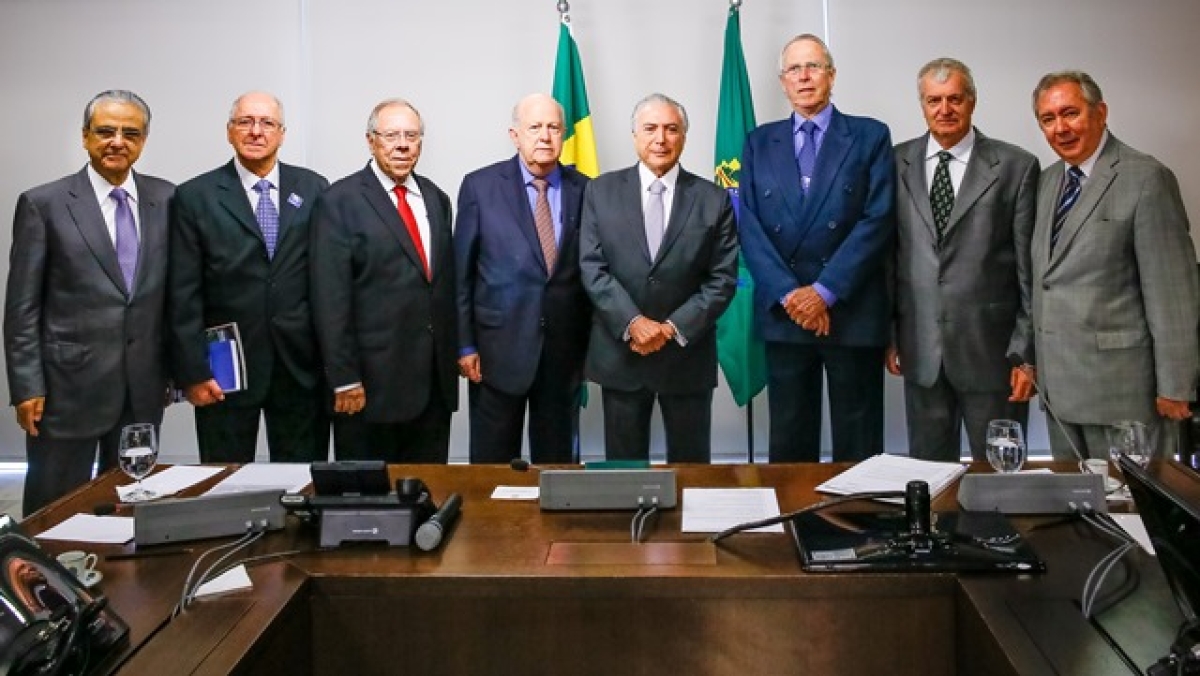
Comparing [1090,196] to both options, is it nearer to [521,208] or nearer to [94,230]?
[521,208]

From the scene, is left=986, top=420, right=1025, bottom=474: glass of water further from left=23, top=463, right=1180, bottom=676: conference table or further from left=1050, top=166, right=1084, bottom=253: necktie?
left=1050, top=166, right=1084, bottom=253: necktie

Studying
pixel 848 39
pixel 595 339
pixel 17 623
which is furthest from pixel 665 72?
pixel 17 623

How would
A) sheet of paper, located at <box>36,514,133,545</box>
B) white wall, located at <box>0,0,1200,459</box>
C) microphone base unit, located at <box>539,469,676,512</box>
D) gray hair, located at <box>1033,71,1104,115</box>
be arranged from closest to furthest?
sheet of paper, located at <box>36,514,133,545</box>, microphone base unit, located at <box>539,469,676,512</box>, gray hair, located at <box>1033,71,1104,115</box>, white wall, located at <box>0,0,1200,459</box>

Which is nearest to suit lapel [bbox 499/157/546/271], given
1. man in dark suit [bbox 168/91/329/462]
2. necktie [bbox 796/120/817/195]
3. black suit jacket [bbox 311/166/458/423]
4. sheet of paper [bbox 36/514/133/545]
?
black suit jacket [bbox 311/166/458/423]

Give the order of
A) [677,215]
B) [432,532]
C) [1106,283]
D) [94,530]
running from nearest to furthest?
[432,532]
[94,530]
[1106,283]
[677,215]

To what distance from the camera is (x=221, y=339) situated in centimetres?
349

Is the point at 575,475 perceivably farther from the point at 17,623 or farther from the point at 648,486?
the point at 17,623

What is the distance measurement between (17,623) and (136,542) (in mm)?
608

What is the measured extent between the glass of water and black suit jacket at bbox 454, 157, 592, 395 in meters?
1.80

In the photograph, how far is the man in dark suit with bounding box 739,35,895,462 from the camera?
357cm

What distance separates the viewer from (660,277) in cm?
350

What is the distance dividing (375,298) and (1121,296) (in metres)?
2.45

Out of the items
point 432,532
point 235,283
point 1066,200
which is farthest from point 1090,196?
point 235,283

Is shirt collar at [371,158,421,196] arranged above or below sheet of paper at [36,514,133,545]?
above
